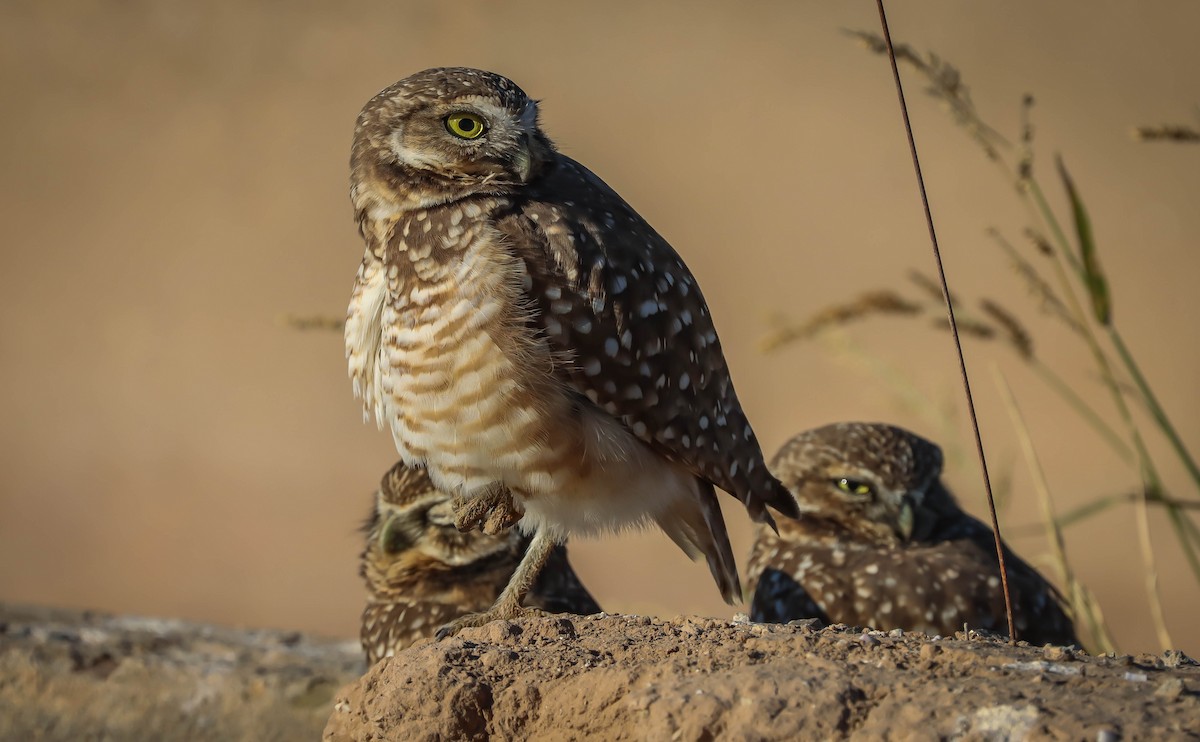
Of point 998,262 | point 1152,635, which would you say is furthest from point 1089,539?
point 998,262

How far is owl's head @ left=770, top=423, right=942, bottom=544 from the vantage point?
3.98m

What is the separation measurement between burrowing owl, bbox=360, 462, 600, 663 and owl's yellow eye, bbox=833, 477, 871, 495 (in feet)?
2.92

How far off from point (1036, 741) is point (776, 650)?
21.4 inches

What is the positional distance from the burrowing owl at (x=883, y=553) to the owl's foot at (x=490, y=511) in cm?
110

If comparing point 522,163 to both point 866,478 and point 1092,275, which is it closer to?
point 1092,275

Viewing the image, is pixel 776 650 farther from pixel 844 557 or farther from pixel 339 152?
pixel 339 152

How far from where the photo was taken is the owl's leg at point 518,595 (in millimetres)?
3106

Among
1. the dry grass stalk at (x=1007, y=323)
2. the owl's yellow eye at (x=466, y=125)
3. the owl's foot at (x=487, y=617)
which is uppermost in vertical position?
the owl's yellow eye at (x=466, y=125)

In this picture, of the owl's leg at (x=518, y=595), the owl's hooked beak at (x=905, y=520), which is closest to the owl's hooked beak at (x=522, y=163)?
the owl's leg at (x=518, y=595)

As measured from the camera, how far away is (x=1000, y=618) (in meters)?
3.66

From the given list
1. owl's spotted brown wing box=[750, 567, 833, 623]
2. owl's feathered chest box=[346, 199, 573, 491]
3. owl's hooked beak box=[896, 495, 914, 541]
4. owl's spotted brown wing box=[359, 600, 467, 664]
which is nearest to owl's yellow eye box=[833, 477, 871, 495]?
owl's hooked beak box=[896, 495, 914, 541]

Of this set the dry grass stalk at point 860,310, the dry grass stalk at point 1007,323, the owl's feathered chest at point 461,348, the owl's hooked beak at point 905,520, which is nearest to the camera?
the owl's feathered chest at point 461,348

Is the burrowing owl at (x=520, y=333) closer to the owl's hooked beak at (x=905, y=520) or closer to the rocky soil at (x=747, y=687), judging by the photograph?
the rocky soil at (x=747, y=687)

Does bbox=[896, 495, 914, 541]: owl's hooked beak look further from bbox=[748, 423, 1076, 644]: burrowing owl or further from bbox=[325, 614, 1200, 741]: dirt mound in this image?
bbox=[325, 614, 1200, 741]: dirt mound
